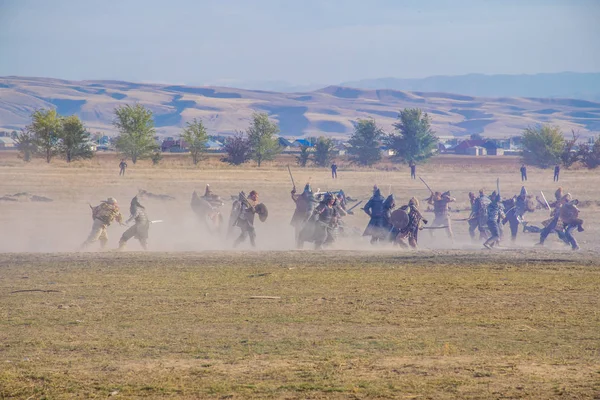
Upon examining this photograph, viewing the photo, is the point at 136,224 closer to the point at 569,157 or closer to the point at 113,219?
the point at 113,219

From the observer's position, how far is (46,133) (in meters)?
72.8

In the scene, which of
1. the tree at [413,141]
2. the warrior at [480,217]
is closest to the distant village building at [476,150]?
the tree at [413,141]

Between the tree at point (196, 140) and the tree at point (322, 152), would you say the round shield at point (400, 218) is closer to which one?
the tree at point (196, 140)

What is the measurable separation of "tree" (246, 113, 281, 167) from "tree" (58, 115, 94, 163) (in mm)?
15042

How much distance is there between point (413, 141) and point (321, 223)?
67.3 meters

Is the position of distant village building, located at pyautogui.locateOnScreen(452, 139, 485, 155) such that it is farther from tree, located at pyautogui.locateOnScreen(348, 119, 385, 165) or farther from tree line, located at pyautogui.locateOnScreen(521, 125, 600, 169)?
tree line, located at pyautogui.locateOnScreen(521, 125, 600, 169)

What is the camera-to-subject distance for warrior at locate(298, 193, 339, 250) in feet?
79.4

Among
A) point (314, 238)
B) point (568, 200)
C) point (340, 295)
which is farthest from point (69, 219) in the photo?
point (340, 295)

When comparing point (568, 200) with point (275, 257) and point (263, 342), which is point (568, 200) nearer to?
point (275, 257)

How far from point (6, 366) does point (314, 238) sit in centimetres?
1462

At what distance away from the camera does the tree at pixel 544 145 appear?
81250 millimetres

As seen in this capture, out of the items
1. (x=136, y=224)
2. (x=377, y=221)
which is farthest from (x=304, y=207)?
(x=136, y=224)

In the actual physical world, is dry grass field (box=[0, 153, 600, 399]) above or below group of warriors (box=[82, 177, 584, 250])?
below

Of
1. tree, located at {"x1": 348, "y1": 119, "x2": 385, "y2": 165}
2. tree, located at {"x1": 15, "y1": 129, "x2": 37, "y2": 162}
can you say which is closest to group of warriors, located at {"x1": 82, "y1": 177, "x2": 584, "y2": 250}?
tree, located at {"x1": 15, "y1": 129, "x2": 37, "y2": 162}
